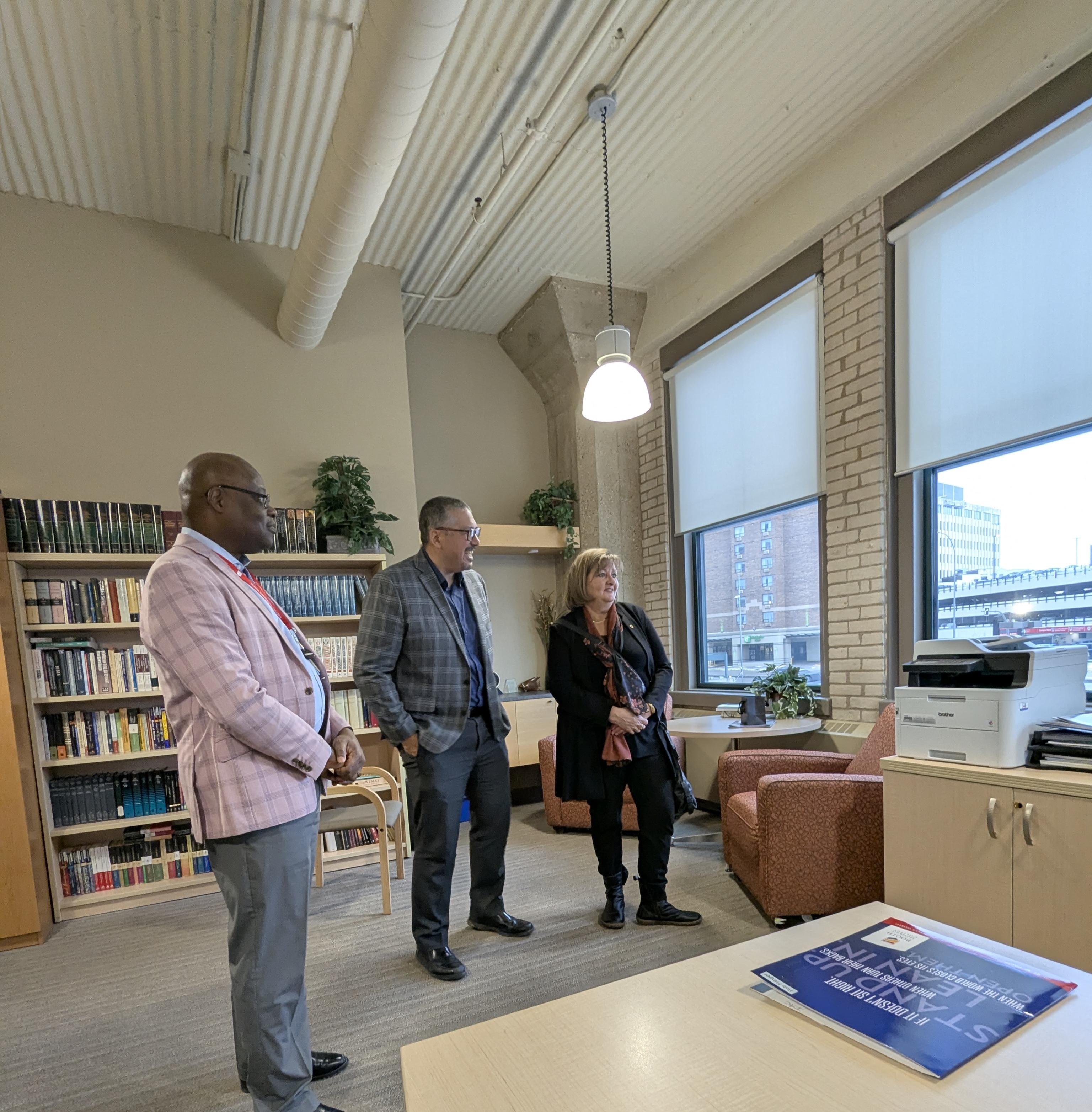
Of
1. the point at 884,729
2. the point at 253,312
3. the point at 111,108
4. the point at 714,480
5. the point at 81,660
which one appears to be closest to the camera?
the point at 884,729

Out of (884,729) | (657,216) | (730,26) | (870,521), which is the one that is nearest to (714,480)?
(870,521)

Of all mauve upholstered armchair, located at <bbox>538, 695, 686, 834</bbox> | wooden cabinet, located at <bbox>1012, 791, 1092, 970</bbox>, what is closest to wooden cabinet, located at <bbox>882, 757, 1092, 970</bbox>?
wooden cabinet, located at <bbox>1012, 791, 1092, 970</bbox>

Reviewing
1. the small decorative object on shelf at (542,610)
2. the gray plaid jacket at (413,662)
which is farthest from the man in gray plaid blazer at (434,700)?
the small decorative object on shelf at (542,610)

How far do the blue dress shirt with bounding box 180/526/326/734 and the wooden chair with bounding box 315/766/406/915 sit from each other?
1.03 metres

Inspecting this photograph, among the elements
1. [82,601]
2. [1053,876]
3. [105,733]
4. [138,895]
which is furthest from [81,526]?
[1053,876]

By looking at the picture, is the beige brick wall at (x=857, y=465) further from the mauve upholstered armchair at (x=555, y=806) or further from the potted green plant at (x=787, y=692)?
the mauve upholstered armchair at (x=555, y=806)

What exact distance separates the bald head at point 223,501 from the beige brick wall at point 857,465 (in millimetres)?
2930

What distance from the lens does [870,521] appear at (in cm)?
327

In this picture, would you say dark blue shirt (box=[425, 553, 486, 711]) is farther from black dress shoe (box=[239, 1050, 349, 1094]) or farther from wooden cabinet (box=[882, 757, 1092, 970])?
wooden cabinet (box=[882, 757, 1092, 970])

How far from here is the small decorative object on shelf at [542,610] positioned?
5.20m

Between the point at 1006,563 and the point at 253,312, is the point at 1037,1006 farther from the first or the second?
the point at 253,312

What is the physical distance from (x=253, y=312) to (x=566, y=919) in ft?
12.5

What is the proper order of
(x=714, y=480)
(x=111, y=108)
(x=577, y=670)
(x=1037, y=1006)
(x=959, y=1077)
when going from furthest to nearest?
(x=714, y=480), (x=111, y=108), (x=577, y=670), (x=1037, y=1006), (x=959, y=1077)

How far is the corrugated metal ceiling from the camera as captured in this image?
2590 mm
